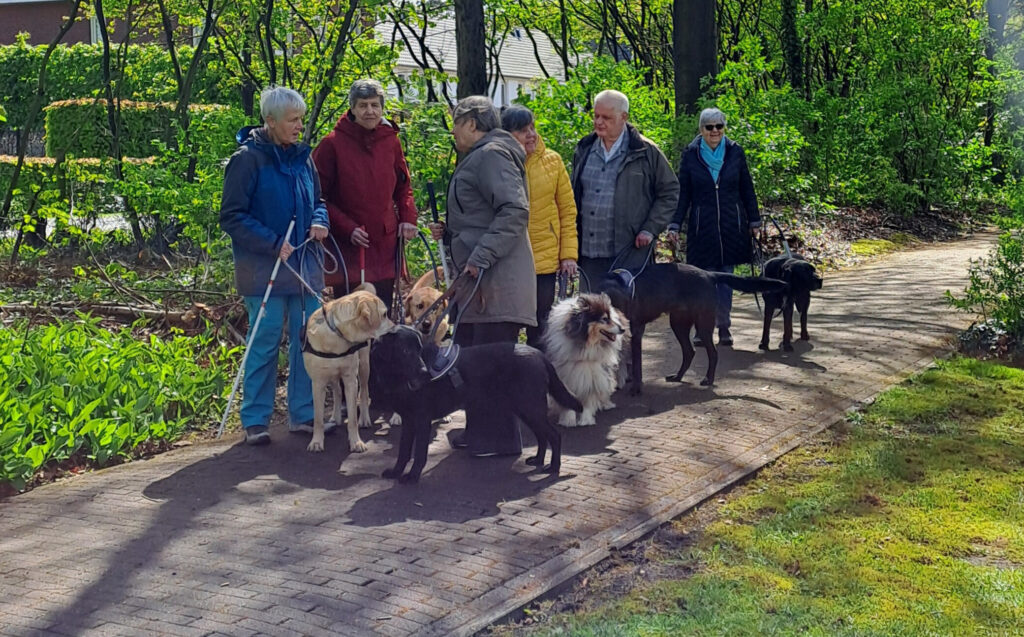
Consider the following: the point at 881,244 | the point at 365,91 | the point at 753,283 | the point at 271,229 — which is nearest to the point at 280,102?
the point at 365,91

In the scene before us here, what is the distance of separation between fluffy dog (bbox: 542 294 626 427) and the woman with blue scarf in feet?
8.40

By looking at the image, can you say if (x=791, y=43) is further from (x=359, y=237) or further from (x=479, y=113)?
(x=479, y=113)

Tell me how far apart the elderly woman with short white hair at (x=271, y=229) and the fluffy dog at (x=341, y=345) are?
35 centimetres

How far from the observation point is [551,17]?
23469 mm

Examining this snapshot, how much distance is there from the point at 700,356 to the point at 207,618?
6.38m

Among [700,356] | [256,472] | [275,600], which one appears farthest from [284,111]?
[700,356]

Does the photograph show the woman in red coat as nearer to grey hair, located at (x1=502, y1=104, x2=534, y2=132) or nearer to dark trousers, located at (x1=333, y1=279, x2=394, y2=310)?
dark trousers, located at (x1=333, y1=279, x2=394, y2=310)

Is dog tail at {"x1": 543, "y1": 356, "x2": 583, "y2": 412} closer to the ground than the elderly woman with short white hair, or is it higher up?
closer to the ground

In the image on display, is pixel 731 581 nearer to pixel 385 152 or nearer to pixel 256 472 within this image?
pixel 256 472

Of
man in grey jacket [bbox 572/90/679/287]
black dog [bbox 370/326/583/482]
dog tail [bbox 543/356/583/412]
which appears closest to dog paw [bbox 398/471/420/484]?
black dog [bbox 370/326/583/482]

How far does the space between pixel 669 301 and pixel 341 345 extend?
2.85 m

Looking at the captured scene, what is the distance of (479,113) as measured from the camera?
6.57 meters

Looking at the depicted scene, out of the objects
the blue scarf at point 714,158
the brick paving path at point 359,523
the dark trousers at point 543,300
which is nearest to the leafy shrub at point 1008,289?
the brick paving path at point 359,523

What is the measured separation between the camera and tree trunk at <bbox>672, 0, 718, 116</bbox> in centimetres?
1569
